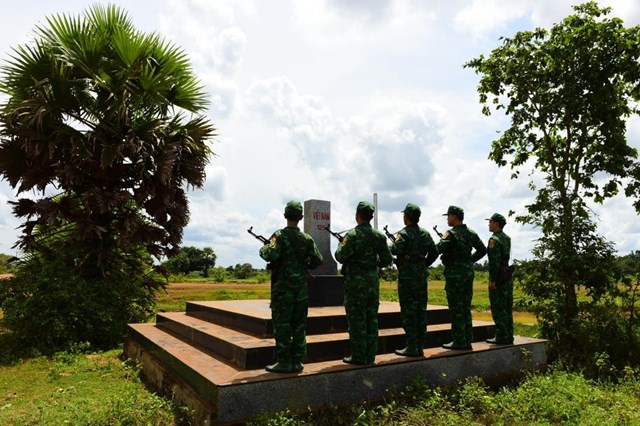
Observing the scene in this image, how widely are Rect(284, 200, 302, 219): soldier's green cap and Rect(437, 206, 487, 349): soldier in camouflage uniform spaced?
2462 mm

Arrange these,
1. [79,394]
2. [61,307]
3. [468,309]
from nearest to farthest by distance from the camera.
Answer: [79,394] < [468,309] < [61,307]

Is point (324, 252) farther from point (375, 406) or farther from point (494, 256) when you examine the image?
point (375, 406)

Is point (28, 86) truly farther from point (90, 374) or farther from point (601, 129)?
point (601, 129)

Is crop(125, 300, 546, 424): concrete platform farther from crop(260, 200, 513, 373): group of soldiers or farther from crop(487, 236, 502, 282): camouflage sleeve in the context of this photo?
crop(487, 236, 502, 282): camouflage sleeve

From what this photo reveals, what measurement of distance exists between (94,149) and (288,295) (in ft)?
20.0

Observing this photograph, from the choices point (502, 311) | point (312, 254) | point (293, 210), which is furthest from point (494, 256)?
point (293, 210)

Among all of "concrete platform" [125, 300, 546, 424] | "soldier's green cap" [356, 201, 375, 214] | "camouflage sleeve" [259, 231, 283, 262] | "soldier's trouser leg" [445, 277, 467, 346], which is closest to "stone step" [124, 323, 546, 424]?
"concrete platform" [125, 300, 546, 424]

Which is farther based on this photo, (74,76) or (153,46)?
(153,46)

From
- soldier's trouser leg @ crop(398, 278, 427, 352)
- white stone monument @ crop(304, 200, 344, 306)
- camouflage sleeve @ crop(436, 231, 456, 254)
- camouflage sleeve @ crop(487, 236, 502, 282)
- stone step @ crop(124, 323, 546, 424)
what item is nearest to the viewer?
stone step @ crop(124, 323, 546, 424)

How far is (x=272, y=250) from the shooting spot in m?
5.01

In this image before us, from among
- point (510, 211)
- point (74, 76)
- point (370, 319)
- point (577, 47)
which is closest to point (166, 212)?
point (74, 76)

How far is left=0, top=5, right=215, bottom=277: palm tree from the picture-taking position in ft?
28.8

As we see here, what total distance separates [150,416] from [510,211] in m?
8.36

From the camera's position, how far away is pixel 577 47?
30.4 feet
